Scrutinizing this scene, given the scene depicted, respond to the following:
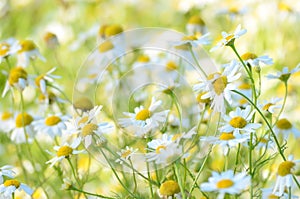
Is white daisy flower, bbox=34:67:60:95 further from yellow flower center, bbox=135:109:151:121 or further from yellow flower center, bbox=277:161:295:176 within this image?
yellow flower center, bbox=277:161:295:176

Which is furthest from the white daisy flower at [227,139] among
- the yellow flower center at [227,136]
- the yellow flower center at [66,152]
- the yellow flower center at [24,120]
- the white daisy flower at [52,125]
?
the yellow flower center at [24,120]

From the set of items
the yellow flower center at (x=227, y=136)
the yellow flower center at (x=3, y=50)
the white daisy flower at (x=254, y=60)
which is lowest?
the yellow flower center at (x=227, y=136)

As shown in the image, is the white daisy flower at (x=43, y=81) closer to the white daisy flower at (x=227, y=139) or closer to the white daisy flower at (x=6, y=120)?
the white daisy flower at (x=6, y=120)

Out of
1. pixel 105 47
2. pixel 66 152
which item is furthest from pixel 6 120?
pixel 66 152

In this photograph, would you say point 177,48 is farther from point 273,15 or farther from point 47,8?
point 47,8

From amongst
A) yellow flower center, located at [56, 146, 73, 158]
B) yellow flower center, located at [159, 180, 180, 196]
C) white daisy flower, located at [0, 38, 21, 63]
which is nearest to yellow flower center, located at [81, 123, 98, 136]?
yellow flower center, located at [56, 146, 73, 158]

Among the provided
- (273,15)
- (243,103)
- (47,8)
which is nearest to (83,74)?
(243,103)
